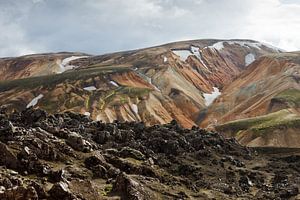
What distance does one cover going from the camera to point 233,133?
5379 inches

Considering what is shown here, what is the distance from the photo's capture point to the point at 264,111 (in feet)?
528

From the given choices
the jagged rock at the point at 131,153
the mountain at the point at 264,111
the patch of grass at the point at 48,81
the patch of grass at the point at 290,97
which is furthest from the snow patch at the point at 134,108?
the jagged rock at the point at 131,153

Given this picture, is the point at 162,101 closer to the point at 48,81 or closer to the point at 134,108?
the point at 134,108

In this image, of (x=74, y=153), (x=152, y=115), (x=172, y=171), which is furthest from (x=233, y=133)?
(x=74, y=153)

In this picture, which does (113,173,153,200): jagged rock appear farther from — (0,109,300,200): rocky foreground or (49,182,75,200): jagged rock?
(49,182,75,200): jagged rock

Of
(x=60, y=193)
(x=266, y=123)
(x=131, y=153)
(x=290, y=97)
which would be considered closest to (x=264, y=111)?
(x=290, y=97)

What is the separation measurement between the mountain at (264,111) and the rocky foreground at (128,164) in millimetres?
44202

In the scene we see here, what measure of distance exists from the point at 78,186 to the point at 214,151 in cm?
3971

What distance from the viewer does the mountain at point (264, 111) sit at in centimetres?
12619

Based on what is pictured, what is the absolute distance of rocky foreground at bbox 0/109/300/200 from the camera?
43031 mm

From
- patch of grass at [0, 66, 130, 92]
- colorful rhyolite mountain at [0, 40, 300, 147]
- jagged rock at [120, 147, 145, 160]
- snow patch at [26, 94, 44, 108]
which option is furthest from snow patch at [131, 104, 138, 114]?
jagged rock at [120, 147, 145, 160]

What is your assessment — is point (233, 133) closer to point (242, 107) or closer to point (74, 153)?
point (242, 107)

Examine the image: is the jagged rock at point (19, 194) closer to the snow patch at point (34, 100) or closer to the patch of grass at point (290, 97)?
the patch of grass at point (290, 97)

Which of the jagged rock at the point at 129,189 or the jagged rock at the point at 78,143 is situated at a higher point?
the jagged rock at the point at 78,143
